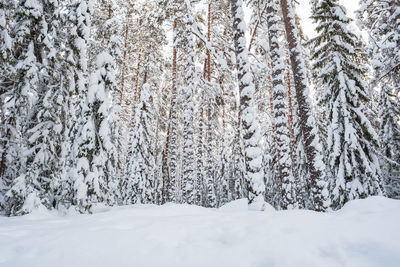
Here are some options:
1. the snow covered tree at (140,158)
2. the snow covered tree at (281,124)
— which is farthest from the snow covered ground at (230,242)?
the snow covered tree at (140,158)

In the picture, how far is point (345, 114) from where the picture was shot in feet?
30.3

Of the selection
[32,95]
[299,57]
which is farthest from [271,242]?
[32,95]

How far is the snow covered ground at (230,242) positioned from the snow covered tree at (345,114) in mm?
6208

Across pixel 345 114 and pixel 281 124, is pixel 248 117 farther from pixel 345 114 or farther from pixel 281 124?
pixel 345 114

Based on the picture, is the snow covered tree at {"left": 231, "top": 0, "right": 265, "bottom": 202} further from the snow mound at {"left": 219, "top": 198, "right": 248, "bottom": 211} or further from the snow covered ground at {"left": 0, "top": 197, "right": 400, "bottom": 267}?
the snow covered ground at {"left": 0, "top": 197, "right": 400, "bottom": 267}

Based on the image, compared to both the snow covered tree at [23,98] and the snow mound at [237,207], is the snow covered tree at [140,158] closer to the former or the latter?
the snow covered tree at [23,98]

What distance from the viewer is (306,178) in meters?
16.5

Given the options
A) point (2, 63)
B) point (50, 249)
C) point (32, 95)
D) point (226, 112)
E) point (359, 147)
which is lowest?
point (50, 249)

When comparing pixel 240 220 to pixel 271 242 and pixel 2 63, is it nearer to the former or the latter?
pixel 271 242

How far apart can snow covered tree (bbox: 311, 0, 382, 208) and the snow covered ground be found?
20.4ft

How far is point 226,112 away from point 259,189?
657 inches

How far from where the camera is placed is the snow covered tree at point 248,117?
22.5 ft

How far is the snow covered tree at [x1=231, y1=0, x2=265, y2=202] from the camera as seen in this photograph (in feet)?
22.5

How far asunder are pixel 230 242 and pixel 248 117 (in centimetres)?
466
